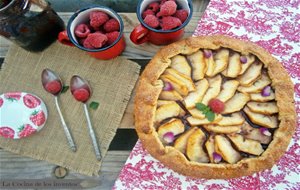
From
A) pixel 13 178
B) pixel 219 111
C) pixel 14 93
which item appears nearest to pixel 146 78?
pixel 219 111

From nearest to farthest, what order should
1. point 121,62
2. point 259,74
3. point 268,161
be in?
point 268,161 → point 259,74 → point 121,62

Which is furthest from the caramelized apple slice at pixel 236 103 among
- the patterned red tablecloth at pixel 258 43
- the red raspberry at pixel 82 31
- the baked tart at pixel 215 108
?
the red raspberry at pixel 82 31

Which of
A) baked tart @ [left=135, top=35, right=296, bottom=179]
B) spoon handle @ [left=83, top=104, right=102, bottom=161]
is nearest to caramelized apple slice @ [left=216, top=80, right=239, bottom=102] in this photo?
baked tart @ [left=135, top=35, right=296, bottom=179]

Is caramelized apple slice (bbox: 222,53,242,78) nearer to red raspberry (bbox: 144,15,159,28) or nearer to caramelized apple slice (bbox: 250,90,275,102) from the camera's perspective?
caramelized apple slice (bbox: 250,90,275,102)

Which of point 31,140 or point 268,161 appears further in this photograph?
point 31,140

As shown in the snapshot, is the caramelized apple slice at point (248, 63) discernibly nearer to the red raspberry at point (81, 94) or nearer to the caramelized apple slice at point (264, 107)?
the caramelized apple slice at point (264, 107)

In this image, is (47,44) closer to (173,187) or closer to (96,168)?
(96,168)

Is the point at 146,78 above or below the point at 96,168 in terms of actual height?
above
